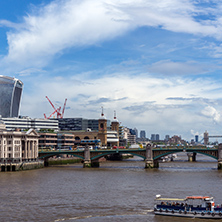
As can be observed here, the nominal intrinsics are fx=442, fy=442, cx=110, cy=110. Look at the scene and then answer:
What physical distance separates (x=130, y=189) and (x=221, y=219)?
3428cm

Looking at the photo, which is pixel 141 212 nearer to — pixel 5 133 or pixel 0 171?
pixel 0 171

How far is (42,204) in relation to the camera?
8006 centimetres

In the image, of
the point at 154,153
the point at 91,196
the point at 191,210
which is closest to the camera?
the point at 191,210

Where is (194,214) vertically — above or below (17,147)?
below

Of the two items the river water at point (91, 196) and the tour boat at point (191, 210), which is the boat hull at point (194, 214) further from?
the river water at point (91, 196)

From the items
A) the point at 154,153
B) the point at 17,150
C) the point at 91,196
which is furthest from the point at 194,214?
the point at 17,150

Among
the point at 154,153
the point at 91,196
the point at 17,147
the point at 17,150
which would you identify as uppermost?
the point at 17,147

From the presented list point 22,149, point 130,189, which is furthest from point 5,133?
point 130,189

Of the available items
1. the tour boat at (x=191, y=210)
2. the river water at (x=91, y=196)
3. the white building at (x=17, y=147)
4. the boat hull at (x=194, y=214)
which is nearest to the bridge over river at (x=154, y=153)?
the white building at (x=17, y=147)

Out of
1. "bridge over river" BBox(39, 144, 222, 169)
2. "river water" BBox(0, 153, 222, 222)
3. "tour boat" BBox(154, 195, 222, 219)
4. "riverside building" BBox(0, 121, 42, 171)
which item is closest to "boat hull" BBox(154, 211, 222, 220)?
"tour boat" BBox(154, 195, 222, 219)

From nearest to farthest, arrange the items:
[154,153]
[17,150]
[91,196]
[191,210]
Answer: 1. [191,210]
2. [91,196]
3. [154,153]
4. [17,150]

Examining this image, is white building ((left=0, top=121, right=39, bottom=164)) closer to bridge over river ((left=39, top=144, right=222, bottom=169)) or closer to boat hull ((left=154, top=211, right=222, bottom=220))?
bridge over river ((left=39, top=144, right=222, bottom=169))

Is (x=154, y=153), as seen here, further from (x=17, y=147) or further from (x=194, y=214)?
(x=194, y=214)

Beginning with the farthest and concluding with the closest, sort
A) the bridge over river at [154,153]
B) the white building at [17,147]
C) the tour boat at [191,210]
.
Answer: the bridge over river at [154,153]
the white building at [17,147]
the tour boat at [191,210]
